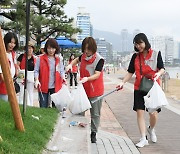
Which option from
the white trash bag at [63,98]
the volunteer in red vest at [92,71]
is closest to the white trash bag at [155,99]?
the volunteer in red vest at [92,71]

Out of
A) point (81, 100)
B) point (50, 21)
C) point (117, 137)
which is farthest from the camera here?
point (50, 21)

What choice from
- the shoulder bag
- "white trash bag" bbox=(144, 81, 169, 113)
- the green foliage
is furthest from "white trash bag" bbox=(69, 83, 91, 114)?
the green foliage

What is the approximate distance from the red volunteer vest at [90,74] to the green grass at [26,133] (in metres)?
0.78

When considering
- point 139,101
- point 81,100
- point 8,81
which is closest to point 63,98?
point 81,100

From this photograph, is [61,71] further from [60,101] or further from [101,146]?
[101,146]

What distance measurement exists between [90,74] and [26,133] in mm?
1546

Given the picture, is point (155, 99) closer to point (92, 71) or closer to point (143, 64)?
point (143, 64)

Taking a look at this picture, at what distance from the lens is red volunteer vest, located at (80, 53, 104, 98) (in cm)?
540

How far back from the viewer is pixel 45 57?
20.2ft

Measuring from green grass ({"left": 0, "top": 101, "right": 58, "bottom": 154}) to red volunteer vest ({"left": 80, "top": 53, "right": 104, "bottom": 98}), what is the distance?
2.55ft

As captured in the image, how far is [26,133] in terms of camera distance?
4.29m

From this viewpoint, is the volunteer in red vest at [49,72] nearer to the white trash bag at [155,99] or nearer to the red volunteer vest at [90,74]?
the red volunteer vest at [90,74]

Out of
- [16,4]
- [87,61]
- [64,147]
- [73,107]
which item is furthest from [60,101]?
[16,4]

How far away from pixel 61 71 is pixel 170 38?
11995cm
